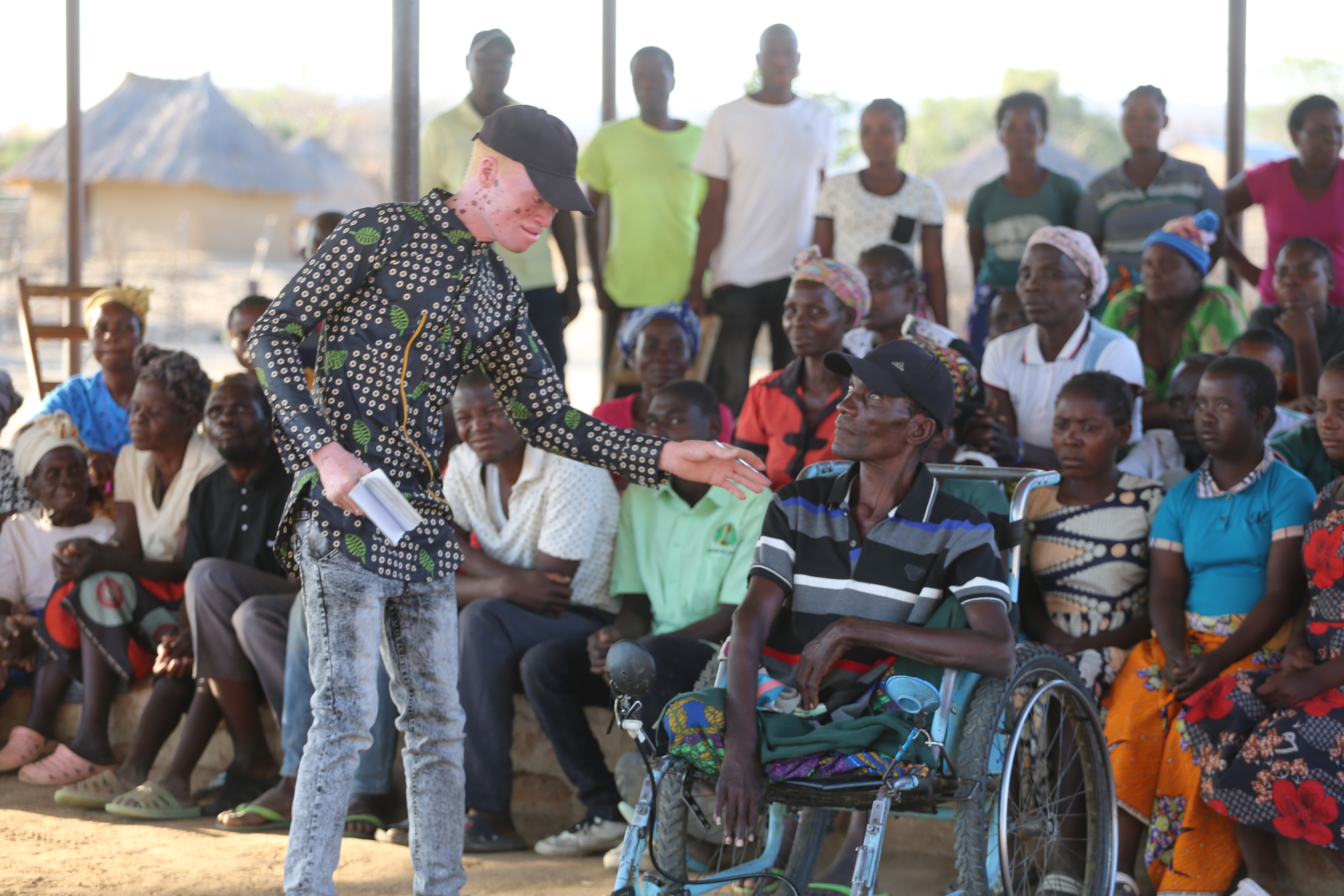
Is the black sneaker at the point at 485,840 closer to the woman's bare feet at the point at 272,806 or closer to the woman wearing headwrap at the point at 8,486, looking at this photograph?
the woman's bare feet at the point at 272,806

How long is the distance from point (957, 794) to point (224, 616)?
2.88 m

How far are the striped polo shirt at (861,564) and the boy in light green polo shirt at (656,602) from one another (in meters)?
0.88

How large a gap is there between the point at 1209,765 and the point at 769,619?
133 centimetres

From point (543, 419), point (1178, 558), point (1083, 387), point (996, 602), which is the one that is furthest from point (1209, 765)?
point (543, 419)

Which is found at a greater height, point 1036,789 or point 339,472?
point 339,472

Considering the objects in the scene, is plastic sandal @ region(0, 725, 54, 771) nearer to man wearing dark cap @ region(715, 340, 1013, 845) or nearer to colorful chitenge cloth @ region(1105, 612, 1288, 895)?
man wearing dark cap @ region(715, 340, 1013, 845)

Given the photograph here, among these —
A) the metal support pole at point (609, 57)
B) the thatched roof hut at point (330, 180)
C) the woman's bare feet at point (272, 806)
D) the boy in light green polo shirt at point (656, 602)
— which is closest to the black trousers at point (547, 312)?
the metal support pole at point (609, 57)

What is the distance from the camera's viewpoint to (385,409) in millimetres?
2967

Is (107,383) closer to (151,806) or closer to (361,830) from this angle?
(151,806)

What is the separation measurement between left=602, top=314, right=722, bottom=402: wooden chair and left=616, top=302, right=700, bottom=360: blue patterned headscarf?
0.22 m

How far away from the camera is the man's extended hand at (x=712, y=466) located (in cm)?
304

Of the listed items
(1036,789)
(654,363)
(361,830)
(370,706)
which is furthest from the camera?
(654,363)

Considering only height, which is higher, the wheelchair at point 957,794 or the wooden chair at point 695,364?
the wooden chair at point 695,364

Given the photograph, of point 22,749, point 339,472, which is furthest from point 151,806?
point 339,472
